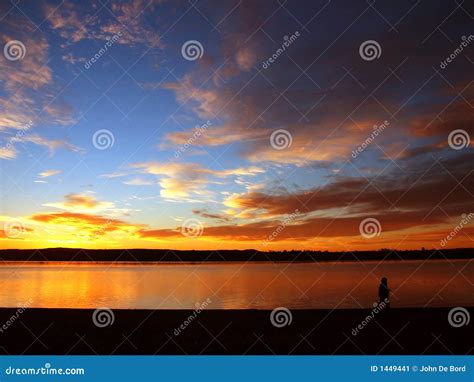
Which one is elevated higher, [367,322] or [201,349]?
[367,322]

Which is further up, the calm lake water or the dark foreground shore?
the calm lake water

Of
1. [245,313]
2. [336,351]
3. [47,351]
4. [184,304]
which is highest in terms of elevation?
[184,304]

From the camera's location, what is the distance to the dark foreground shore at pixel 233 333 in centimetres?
1215

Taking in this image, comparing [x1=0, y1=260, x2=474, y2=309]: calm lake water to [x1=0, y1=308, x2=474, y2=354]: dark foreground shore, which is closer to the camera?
[x1=0, y1=308, x2=474, y2=354]: dark foreground shore

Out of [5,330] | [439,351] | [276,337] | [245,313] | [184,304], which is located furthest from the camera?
[184,304]

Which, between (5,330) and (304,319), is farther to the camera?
(304,319)

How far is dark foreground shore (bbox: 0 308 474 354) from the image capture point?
12.1 metres

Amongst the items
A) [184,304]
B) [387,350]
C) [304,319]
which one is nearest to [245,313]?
[304,319]

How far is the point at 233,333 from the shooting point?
44.5ft

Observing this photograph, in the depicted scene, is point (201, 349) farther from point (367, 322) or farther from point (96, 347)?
point (367, 322)

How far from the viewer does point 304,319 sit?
607 inches

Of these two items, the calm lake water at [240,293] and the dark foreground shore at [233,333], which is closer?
the dark foreground shore at [233,333]

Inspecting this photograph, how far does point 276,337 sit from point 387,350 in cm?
324

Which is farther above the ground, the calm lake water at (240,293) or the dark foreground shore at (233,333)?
the calm lake water at (240,293)
